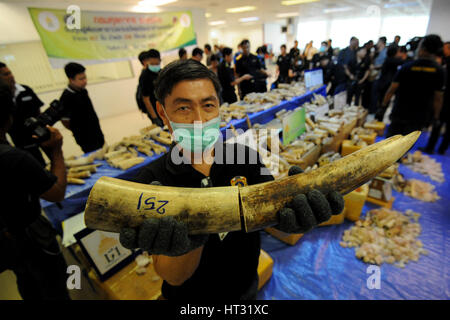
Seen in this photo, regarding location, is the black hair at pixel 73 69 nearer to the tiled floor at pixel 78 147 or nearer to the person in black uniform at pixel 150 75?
the person in black uniform at pixel 150 75

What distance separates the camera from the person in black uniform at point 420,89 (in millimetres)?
3414

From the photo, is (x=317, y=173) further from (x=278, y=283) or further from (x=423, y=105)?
(x=423, y=105)

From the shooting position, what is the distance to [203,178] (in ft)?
3.95

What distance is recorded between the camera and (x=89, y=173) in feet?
8.54

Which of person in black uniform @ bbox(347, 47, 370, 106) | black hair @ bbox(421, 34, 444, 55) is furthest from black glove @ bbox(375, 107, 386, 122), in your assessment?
person in black uniform @ bbox(347, 47, 370, 106)

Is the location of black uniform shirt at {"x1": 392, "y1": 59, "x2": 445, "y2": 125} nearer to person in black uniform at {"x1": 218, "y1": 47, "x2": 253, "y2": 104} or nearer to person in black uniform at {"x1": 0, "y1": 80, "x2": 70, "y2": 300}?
person in black uniform at {"x1": 218, "y1": 47, "x2": 253, "y2": 104}

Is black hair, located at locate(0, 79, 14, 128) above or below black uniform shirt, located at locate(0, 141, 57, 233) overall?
above

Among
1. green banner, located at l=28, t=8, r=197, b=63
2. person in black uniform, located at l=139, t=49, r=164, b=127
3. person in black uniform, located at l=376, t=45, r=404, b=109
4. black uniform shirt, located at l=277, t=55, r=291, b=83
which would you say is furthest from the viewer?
black uniform shirt, located at l=277, t=55, r=291, b=83

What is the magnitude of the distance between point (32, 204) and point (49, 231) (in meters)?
0.28

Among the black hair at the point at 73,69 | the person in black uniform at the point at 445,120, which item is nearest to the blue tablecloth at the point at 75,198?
the black hair at the point at 73,69

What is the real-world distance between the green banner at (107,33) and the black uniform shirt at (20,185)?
5.55 m

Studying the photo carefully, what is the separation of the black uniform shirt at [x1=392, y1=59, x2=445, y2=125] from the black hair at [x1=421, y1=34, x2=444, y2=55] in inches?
6.2

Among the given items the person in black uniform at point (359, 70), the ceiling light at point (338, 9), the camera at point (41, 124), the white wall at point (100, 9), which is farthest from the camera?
the ceiling light at point (338, 9)

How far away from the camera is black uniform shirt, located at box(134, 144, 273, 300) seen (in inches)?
46.5
